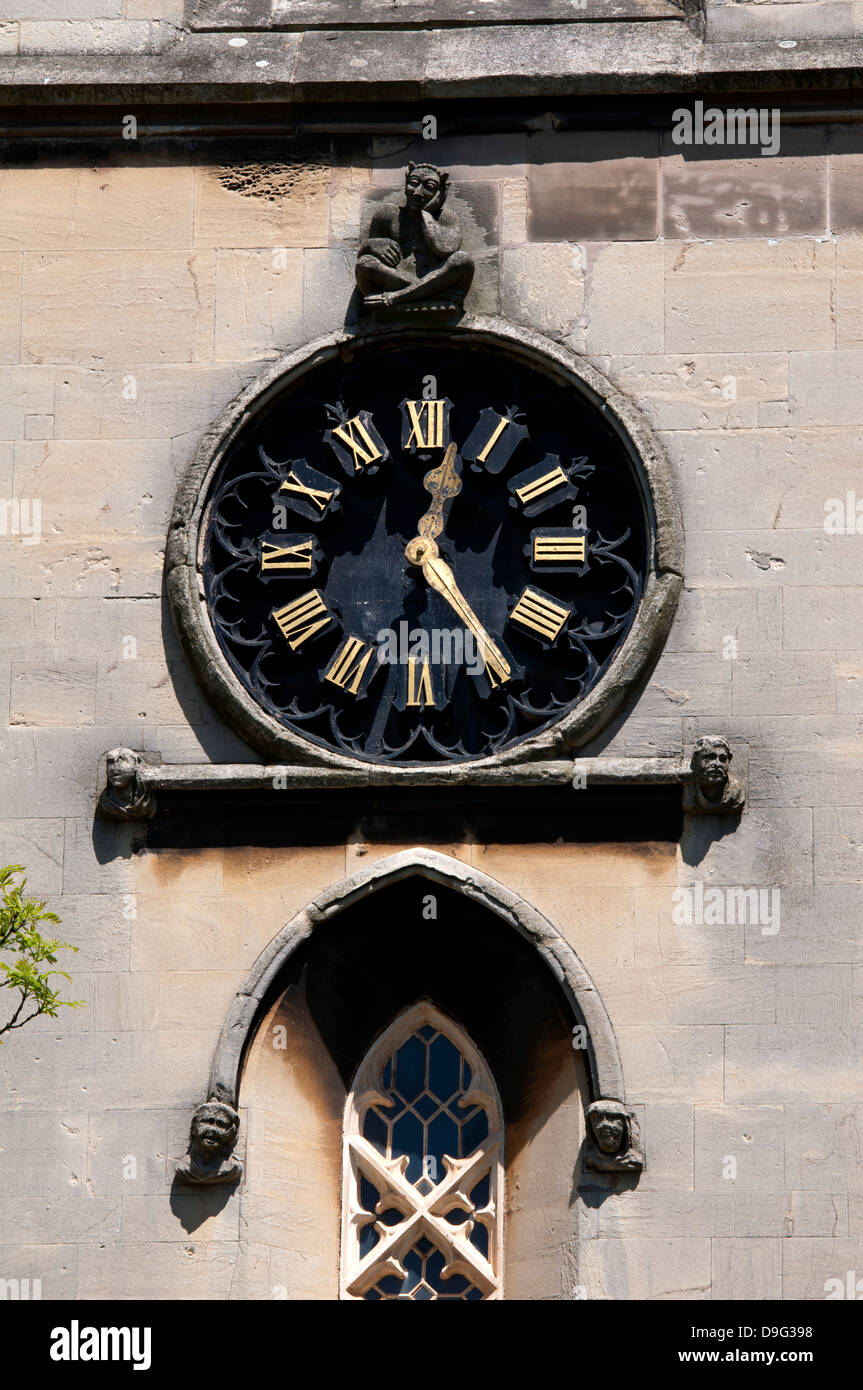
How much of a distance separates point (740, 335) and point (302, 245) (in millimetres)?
2519

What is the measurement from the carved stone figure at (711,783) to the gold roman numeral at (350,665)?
1.89 metres

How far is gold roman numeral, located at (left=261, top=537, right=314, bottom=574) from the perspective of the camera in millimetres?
17969

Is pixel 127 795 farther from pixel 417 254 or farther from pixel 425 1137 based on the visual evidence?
pixel 417 254

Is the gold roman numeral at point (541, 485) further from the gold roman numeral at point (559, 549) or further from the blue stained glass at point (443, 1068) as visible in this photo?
the blue stained glass at point (443, 1068)

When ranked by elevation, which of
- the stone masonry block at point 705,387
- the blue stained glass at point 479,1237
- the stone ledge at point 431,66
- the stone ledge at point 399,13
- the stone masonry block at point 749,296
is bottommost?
the blue stained glass at point 479,1237

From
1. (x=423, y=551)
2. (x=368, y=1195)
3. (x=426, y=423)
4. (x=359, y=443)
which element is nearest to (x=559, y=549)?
(x=423, y=551)

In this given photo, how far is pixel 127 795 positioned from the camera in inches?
684

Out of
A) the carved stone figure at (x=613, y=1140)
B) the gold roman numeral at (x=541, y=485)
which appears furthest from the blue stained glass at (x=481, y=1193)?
the gold roman numeral at (x=541, y=485)

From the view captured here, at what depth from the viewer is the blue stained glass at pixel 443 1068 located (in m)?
17.5

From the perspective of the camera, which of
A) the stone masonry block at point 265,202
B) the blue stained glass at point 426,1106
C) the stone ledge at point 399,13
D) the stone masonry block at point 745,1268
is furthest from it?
the stone ledge at point 399,13

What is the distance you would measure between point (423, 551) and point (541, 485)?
736 millimetres

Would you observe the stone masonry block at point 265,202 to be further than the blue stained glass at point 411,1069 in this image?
Yes

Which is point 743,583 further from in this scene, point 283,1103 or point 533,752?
point 283,1103

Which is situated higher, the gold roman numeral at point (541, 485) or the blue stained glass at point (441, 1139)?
the gold roman numeral at point (541, 485)
